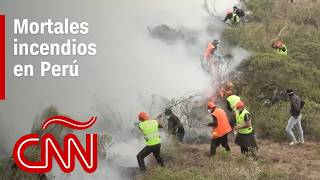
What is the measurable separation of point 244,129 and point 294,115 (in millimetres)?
2103

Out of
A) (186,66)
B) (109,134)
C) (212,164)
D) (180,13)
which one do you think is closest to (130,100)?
(109,134)

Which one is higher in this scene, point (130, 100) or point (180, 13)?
point (180, 13)

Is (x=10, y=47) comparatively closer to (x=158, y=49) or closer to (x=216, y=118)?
(x=158, y=49)

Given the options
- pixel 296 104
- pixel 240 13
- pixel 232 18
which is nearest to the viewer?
pixel 296 104

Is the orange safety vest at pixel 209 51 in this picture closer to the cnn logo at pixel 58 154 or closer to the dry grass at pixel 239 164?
the dry grass at pixel 239 164

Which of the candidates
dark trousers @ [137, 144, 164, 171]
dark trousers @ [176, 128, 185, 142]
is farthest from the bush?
dark trousers @ [137, 144, 164, 171]

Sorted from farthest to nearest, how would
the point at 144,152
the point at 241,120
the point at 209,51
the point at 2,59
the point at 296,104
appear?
the point at 209,51 < the point at 2,59 < the point at 296,104 < the point at 241,120 < the point at 144,152

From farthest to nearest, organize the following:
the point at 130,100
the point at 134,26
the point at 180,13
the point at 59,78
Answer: the point at 180,13
the point at 134,26
the point at 59,78
the point at 130,100

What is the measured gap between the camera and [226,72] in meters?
15.2

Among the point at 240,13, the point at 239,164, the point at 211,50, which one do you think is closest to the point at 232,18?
the point at 240,13

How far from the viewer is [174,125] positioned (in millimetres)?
12195

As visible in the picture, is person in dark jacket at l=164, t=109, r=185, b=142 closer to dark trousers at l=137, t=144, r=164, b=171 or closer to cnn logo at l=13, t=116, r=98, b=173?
cnn logo at l=13, t=116, r=98, b=173

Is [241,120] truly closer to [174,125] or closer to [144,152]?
[144,152]

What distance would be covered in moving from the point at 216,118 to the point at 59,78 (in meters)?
5.28
